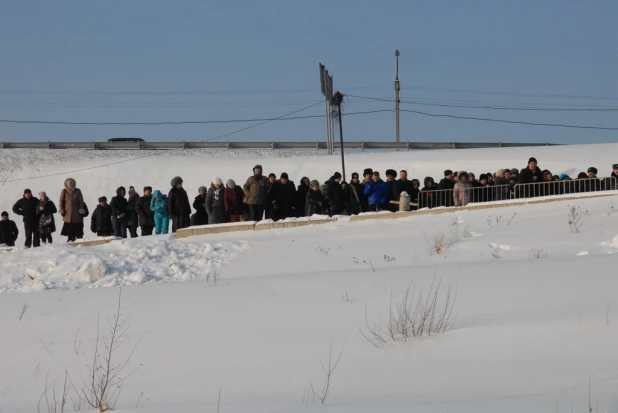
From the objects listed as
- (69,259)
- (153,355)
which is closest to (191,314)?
(153,355)

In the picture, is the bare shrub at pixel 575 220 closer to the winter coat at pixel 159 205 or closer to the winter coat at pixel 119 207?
the winter coat at pixel 159 205

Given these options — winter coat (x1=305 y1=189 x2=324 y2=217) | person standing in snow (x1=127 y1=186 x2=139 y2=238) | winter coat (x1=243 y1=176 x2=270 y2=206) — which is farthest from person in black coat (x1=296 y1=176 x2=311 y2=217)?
person standing in snow (x1=127 y1=186 x2=139 y2=238)

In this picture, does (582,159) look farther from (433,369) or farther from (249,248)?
(433,369)

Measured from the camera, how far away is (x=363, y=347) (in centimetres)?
854

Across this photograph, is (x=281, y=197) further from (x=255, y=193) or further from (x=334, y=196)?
(x=334, y=196)

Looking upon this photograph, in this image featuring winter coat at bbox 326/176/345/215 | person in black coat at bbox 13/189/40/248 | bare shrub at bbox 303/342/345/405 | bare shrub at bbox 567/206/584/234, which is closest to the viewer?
bare shrub at bbox 303/342/345/405

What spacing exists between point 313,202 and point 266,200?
1011 mm

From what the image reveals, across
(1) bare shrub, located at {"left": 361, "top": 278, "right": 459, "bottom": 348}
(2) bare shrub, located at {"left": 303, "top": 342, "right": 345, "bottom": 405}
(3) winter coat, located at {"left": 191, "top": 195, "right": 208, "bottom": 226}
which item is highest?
(3) winter coat, located at {"left": 191, "top": 195, "right": 208, "bottom": 226}

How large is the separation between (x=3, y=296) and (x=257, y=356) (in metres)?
5.85

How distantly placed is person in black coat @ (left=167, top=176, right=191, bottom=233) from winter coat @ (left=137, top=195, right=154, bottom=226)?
0.69m

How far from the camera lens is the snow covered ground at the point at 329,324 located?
719 cm

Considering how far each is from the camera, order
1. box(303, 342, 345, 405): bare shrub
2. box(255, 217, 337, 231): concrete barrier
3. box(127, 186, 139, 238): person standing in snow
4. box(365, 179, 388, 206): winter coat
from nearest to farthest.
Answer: box(303, 342, 345, 405): bare shrub, box(255, 217, 337, 231): concrete barrier, box(365, 179, 388, 206): winter coat, box(127, 186, 139, 238): person standing in snow

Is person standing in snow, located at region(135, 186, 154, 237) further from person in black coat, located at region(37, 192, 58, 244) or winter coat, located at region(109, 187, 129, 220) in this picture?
person in black coat, located at region(37, 192, 58, 244)

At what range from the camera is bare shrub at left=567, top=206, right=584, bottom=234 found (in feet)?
54.3
